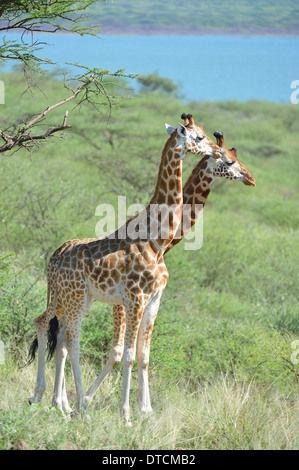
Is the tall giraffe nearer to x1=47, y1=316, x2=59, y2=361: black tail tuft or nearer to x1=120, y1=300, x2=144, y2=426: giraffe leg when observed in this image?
x1=120, y1=300, x2=144, y2=426: giraffe leg

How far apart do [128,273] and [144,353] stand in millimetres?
786

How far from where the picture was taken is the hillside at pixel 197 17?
2716 cm

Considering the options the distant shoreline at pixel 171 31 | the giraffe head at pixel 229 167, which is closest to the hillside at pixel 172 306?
the giraffe head at pixel 229 167

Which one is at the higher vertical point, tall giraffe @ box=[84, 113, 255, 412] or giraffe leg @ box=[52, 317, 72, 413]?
tall giraffe @ box=[84, 113, 255, 412]

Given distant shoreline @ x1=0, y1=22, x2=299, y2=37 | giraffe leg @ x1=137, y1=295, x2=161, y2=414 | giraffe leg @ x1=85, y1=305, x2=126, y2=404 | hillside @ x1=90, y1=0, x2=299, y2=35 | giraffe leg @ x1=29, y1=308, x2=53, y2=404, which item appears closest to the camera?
giraffe leg @ x1=137, y1=295, x2=161, y2=414

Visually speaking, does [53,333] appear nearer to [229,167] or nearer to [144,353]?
[144,353]

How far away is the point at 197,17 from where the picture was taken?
43.8 meters

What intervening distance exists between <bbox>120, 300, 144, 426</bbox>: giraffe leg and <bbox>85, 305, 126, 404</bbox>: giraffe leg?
28 centimetres

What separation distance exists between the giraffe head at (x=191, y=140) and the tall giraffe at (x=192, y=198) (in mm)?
40

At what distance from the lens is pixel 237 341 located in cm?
921

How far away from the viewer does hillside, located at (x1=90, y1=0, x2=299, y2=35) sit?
89.1 ft

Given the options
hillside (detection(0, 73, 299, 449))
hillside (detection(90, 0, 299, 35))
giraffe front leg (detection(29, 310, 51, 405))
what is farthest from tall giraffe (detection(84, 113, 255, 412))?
hillside (detection(90, 0, 299, 35))

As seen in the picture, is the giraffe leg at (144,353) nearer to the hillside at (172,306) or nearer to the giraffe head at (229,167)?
the hillside at (172,306)
